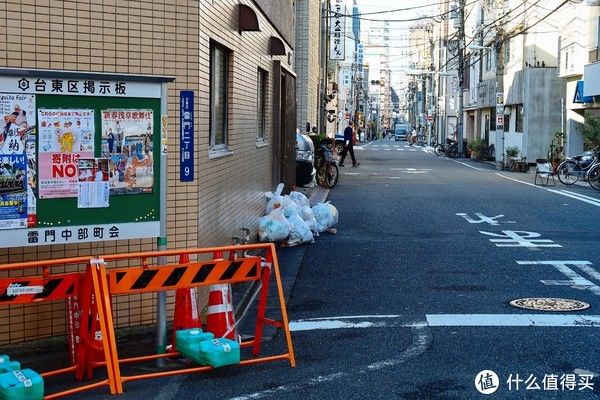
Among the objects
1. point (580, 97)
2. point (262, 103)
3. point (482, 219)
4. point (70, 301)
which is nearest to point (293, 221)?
point (262, 103)

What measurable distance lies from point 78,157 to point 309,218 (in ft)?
28.0

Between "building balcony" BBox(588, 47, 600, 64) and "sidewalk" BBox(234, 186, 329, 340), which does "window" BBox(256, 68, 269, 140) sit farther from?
"building balcony" BBox(588, 47, 600, 64)

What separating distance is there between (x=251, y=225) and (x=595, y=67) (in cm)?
2200

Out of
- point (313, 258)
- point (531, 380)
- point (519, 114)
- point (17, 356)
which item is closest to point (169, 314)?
point (17, 356)

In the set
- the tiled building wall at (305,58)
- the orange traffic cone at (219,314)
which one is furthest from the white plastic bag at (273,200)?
the tiled building wall at (305,58)

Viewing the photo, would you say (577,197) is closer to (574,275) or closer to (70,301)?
(574,275)

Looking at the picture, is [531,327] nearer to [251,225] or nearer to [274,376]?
[274,376]

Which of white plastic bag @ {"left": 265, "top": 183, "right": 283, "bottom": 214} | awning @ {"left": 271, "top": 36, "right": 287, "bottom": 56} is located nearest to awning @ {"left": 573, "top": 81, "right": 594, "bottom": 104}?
awning @ {"left": 271, "top": 36, "right": 287, "bottom": 56}

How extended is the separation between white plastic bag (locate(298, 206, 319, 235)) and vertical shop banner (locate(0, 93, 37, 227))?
854cm

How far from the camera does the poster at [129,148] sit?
20.8 feet

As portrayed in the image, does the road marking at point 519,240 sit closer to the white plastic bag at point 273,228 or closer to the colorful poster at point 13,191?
the white plastic bag at point 273,228

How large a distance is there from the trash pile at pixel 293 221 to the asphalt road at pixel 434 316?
13.6 inches

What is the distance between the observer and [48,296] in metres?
5.89

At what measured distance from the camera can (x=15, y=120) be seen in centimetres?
593
